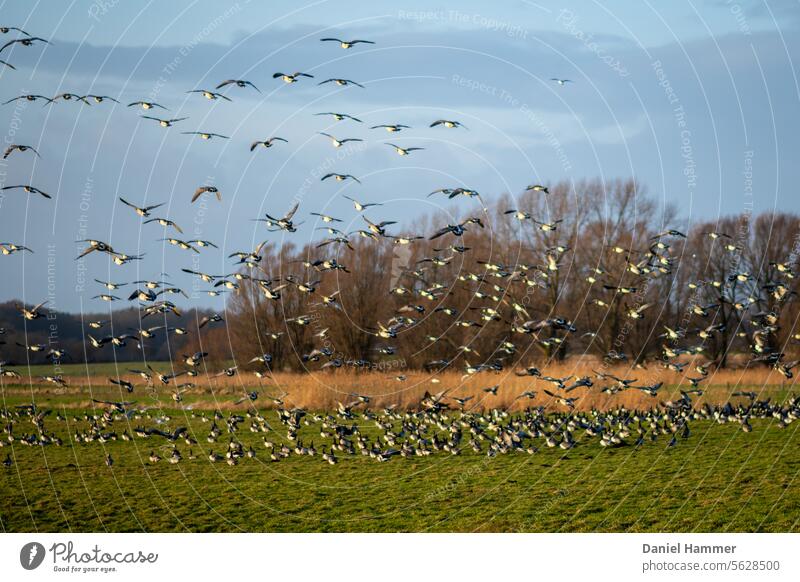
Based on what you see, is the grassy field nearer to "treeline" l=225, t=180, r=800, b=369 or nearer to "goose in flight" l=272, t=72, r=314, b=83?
"goose in flight" l=272, t=72, r=314, b=83

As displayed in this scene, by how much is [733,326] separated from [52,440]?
44896mm

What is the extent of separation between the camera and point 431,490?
2120cm

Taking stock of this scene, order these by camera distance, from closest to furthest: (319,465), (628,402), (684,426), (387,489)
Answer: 1. (387,489)
2. (319,465)
3. (684,426)
4. (628,402)

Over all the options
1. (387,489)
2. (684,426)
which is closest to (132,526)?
(387,489)

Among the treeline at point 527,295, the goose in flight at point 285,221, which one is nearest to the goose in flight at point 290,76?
the goose in flight at point 285,221

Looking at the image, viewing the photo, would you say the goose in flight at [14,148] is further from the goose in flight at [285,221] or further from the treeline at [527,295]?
the treeline at [527,295]

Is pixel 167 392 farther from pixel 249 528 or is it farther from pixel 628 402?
pixel 249 528

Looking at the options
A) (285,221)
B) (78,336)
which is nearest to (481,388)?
(285,221)

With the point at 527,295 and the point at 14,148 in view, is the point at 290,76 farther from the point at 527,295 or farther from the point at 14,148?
the point at 527,295

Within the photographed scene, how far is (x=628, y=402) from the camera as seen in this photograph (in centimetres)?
3531
